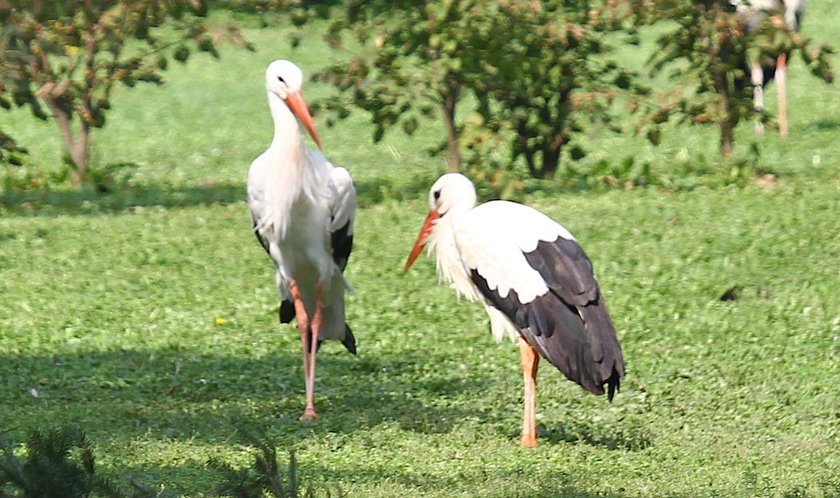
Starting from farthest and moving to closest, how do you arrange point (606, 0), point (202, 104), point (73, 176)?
1. point (202, 104)
2. point (73, 176)
3. point (606, 0)

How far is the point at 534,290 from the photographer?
5.82 metres

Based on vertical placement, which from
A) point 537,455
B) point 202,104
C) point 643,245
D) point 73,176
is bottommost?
point 202,104

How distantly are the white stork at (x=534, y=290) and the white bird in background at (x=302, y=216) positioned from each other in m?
0.53

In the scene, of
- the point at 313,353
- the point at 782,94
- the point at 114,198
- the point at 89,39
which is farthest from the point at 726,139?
the point at 313,353

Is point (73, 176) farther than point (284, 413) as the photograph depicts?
Yes

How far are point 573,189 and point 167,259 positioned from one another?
333 centimetres

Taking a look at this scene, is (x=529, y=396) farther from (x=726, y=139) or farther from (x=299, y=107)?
(x=726, y=139)

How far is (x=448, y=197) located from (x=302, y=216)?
615 millimetres

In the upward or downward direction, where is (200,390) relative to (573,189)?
upward

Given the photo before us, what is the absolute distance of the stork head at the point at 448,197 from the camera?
257 inches

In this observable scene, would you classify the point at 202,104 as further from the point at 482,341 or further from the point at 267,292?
the point at 482,341

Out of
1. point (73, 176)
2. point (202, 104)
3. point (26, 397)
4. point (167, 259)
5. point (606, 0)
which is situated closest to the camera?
point (26, 397)

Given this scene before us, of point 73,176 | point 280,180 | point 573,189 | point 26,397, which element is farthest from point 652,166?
point 26,397

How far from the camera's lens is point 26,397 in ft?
20.3
